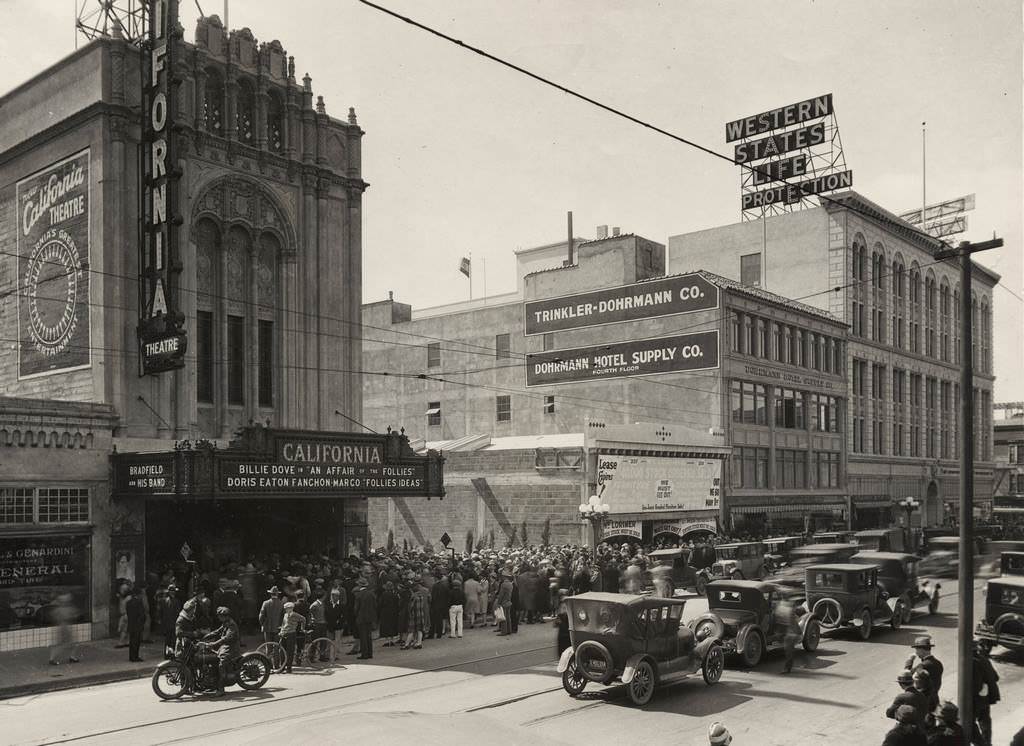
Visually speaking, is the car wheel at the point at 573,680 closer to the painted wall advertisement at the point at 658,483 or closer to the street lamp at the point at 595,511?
the street lamp at the point at 595,511

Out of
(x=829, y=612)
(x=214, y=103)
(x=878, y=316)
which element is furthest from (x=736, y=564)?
(x=878, y=316)

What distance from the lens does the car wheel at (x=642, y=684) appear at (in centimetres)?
1584

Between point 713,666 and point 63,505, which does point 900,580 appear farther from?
point 63,505

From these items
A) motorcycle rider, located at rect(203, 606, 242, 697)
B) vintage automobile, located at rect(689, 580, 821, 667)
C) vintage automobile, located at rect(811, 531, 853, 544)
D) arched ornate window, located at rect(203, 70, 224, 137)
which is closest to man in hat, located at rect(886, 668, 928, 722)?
vintage automobile, located at rect(689, 580, 821, 667)

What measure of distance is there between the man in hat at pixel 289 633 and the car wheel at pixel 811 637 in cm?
1041

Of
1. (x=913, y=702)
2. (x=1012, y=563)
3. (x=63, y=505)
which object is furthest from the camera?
(x=1012, y=563)

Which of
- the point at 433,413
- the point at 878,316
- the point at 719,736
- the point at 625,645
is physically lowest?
the point at 625,645

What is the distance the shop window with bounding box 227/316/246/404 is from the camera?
27656 millimetres

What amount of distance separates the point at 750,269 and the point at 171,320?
44.8m

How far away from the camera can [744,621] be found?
18984 millimetres

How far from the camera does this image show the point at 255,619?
24266mm

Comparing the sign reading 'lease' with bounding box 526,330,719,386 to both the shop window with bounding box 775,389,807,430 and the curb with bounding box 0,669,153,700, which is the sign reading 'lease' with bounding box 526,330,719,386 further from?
the curb with bounding box 0,669,153,700

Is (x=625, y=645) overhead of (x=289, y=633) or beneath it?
overhead

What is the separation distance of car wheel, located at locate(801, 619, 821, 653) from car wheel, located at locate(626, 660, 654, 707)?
550 centimetres
